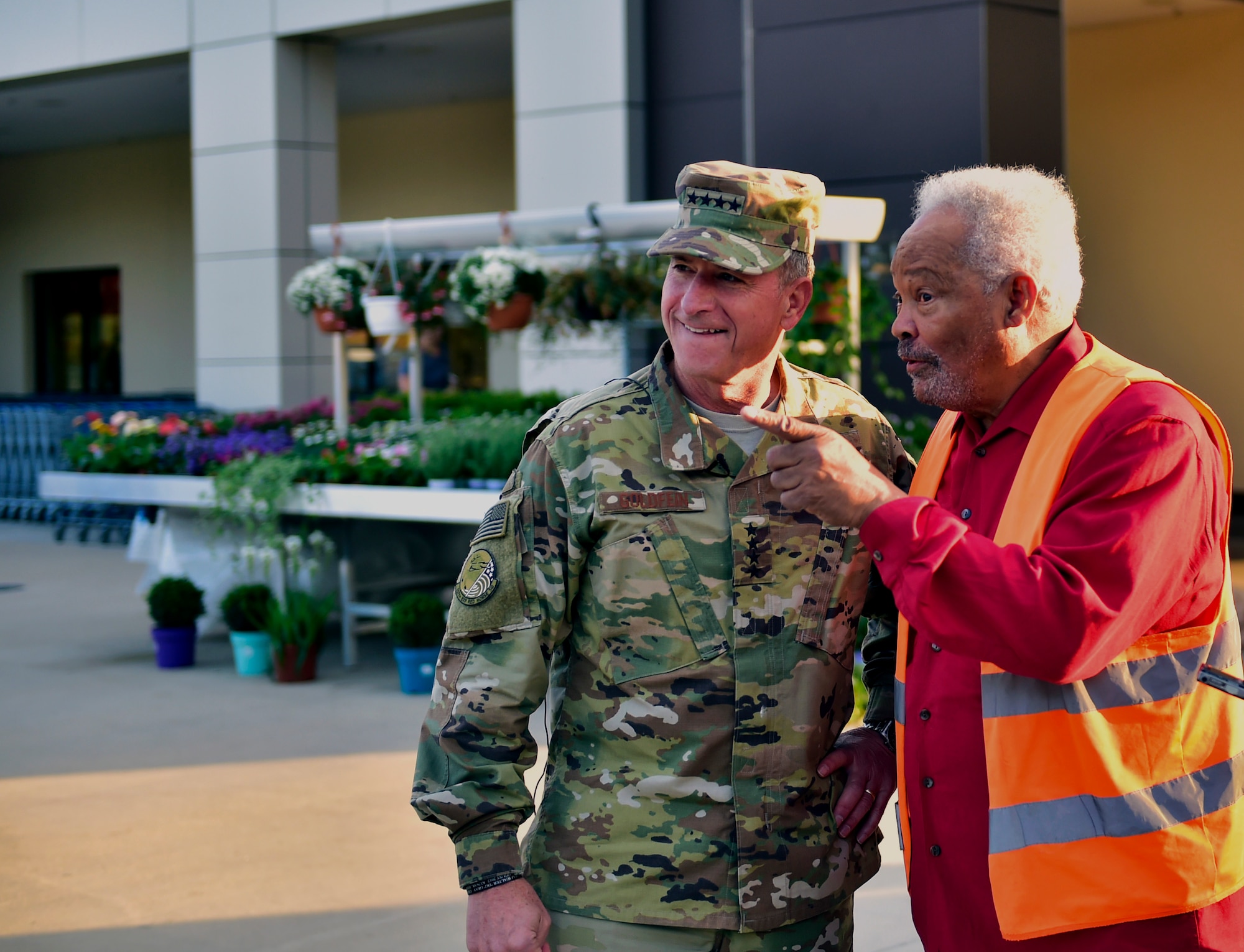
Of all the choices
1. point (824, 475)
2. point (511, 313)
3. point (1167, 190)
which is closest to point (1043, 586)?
point (824, 475)

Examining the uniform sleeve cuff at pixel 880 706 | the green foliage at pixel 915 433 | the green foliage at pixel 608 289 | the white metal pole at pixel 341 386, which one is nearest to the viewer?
the uniform sleeve cuff at pixel 880 706

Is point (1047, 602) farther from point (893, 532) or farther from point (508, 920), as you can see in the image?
point (508, 920)

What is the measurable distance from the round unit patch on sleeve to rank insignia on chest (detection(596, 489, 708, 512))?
177 mm

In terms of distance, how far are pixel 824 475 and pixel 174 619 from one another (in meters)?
7.03

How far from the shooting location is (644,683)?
78.1 inches

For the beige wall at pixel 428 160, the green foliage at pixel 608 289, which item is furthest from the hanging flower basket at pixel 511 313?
the beige wall at pixel 428 160

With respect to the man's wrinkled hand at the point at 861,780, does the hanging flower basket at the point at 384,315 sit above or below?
above

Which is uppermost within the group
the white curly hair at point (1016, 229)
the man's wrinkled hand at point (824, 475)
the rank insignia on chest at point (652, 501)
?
the white curly hair at point (1016, 229)

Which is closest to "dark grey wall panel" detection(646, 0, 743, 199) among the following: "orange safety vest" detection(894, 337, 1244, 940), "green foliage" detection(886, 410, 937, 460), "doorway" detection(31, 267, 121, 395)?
"green foliage" detection(886, 410, 937, 460)

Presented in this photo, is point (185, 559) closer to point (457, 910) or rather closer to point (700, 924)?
point (457, 910)

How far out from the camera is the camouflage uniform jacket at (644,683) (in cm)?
196

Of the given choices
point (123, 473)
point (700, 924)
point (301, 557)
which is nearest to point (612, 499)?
point (700, 924)

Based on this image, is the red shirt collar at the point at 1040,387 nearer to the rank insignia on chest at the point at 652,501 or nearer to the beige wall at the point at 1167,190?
the rank insignia on chest at the point at 652,501

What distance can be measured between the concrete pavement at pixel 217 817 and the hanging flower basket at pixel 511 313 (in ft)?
6.78
